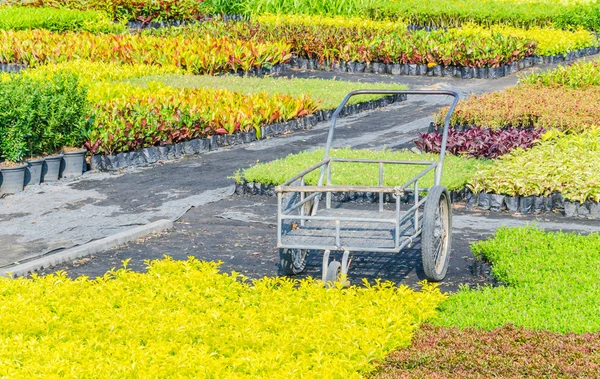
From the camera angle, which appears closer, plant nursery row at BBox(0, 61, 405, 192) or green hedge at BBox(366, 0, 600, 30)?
plant nursery row at BBox(0, 61, 405, 192)

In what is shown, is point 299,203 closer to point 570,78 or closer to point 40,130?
point 40,130

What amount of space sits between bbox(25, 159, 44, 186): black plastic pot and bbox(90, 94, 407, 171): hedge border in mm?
920

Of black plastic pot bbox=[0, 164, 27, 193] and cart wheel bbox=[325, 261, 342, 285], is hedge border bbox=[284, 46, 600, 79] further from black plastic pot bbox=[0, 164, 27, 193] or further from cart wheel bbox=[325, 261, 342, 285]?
cart wheel bbox=[325, 261, 342, 285]

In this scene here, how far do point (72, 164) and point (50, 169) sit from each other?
336 millimetres

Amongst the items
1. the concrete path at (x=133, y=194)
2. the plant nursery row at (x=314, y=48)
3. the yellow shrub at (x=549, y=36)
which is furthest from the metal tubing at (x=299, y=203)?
the yellow shrub at (x=549, y=36)

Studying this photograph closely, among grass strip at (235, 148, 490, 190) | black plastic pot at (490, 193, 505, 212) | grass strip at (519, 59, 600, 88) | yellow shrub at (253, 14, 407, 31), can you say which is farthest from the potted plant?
yellow shrub at (253, 14, 407, 31)

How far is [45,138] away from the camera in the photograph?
522 inches

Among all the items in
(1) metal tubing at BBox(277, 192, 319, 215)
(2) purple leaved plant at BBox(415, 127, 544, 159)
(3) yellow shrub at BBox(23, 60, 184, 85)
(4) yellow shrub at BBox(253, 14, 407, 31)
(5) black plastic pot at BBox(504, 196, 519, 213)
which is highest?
(4) yellow shrub at BBox(253, 14, 407, 31)

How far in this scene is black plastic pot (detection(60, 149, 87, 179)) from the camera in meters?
13.2

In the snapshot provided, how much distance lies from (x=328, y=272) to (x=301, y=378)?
6.57 ft

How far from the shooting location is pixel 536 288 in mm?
8008

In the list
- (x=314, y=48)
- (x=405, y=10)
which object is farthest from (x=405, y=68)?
(x=405, y=10)

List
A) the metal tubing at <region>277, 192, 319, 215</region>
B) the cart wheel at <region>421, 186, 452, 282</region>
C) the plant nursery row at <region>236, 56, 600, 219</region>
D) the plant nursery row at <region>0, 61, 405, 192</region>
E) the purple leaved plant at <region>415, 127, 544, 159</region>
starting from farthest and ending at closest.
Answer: the purple leaved plant at <region>415, 127, 544, 159</region> → the plant nursery row at <region>0, 61, 405, 192</region> → the plant nursery row at <region>236, 56, 600, 219</region> → the metal tubing at <region>277, 192, 319, 215</region> → the cart wheel at <region>421, 186, 452, 282</region>

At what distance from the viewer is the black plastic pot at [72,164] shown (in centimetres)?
1318
